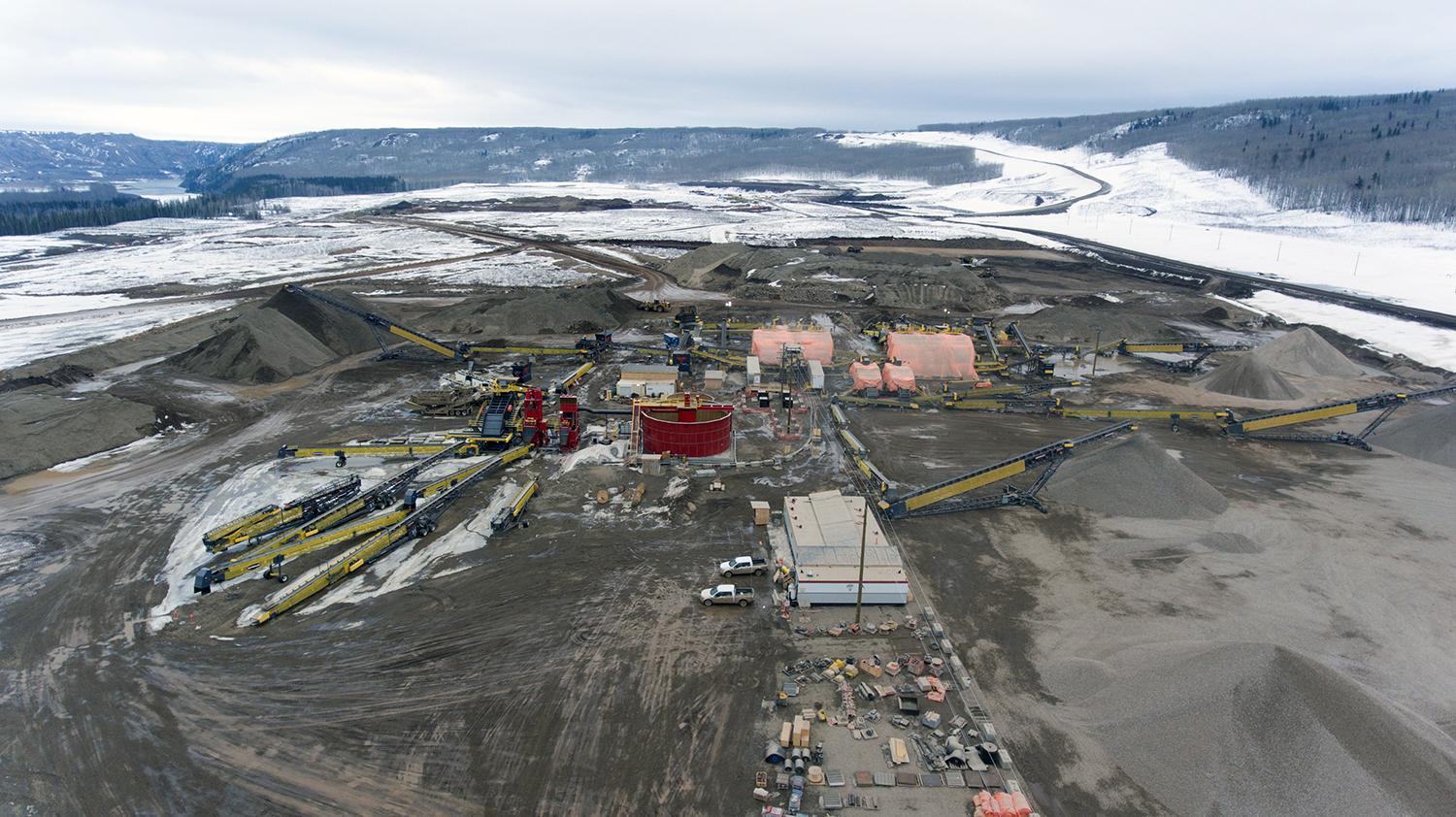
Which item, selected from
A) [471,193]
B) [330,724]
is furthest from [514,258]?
[471,193]

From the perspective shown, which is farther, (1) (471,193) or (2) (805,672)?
(1) (471,193)

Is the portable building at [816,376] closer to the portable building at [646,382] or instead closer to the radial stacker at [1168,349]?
the portable building at [646,382]

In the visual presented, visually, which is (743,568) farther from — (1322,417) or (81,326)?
(81,326)

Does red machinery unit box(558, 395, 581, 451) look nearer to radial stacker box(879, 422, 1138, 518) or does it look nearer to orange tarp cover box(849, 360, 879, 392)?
radial stacker box(879, 422, 1138, 518)

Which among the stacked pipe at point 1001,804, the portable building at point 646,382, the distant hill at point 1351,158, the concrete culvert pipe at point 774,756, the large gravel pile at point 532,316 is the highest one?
the distant hill at point 1351,158

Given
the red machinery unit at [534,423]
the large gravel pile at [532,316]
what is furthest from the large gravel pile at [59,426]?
the large gravel pile at [532,316]

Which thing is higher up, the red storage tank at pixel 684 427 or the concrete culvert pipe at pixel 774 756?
the red storage tank at pixel 684 427

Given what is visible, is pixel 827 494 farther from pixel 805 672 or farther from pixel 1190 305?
pixel 1190 305

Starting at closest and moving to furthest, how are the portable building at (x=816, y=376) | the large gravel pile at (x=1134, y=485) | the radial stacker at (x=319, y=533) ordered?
the radial stacker at (x=319, y=533), the large gravel pile at (x=1134, y=485), the portable building at (x=816, y=376)

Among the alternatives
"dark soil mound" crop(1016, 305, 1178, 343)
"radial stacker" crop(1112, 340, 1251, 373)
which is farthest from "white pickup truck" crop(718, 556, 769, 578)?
"dark soil mound" crop(1016, 305, 1178, 343)
